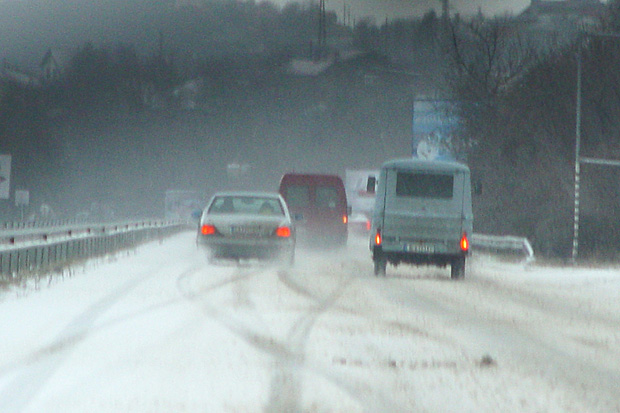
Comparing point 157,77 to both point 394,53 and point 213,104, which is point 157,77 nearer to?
point 213,104

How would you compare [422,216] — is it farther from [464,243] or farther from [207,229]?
[207,229]

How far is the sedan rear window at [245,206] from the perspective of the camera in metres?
25.7

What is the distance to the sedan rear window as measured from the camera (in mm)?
25672

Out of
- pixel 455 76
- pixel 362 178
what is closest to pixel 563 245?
pixel 455 76

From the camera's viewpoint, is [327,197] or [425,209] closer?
[425,209]

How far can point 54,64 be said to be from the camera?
14962 centimetres

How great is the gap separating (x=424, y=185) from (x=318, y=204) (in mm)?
13414

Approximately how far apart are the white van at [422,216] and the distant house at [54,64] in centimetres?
10171

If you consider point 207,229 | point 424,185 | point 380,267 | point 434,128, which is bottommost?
point 380,267

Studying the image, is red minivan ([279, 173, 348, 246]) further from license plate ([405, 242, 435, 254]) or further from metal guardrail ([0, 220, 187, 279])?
license plate ([405, 242, 435, 254])

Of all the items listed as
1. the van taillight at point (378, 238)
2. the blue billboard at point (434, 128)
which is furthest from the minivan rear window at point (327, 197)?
the blue billboard at point (434, 128)

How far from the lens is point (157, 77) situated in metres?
133

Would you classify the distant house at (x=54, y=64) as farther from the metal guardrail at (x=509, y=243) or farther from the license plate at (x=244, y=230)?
the license plate at (x=244, y=230)

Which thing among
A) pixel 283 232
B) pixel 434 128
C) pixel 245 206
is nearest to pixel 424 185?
pixel 283 232
